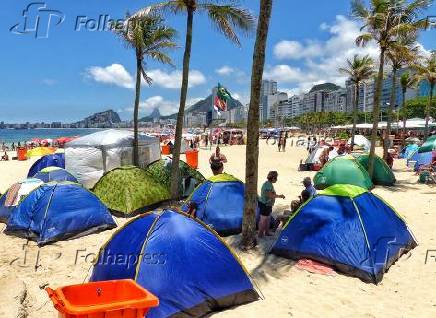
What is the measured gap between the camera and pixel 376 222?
828 cm

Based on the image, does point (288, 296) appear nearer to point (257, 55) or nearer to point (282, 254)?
point (282, 254)

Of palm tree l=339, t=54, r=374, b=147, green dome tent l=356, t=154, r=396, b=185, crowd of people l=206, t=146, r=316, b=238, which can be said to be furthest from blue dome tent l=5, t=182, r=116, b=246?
palm tree l=339, t=54, r=374, b=147

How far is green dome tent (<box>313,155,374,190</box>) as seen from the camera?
15234 millimetres

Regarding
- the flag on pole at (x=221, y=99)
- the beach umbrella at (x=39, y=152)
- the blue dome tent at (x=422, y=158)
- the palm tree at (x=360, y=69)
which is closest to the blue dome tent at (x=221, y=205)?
the blue dome tent at (x=422, y=158)

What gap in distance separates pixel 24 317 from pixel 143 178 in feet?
23.5

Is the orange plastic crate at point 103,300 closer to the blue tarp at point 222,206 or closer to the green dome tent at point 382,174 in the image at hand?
the blue tarp at point 222,206

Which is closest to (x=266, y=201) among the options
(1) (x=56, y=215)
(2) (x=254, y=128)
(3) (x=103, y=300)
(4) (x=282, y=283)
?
(2) (x=254, y=128)

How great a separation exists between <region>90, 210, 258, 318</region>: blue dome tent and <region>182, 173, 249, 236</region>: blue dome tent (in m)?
2.95

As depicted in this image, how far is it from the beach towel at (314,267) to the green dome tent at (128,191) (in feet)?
18.9

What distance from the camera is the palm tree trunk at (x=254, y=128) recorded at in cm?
880

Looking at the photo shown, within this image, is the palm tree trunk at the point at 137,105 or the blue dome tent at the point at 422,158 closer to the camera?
the palm tree trunk at the point at 137,105

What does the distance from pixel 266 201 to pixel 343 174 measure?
257 inches

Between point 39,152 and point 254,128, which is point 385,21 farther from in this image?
point 39,152

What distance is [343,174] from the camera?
1531 cm
